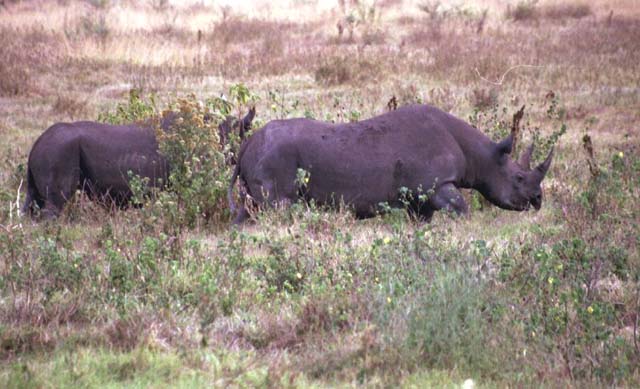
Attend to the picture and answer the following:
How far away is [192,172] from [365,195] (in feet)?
5.36

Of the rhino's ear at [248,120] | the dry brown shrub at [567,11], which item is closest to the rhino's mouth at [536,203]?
the rhino's ear at [248,120]

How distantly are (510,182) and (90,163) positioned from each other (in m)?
4.25

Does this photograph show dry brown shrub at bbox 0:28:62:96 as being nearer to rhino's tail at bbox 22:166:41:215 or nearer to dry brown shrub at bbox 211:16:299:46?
dry brown shrub at bbox 211:16:299:46

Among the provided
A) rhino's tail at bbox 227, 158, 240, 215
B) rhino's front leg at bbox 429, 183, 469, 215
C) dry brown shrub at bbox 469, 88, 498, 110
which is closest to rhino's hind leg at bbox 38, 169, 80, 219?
rhino's tail at bbox 227, 158, 240, 215

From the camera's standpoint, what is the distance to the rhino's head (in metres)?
10.1

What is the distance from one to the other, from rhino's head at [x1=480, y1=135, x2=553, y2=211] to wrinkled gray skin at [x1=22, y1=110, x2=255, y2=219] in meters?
3.28

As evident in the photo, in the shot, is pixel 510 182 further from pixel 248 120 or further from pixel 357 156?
pixel 248 120

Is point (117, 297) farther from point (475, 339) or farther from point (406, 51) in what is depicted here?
point (406, 51)

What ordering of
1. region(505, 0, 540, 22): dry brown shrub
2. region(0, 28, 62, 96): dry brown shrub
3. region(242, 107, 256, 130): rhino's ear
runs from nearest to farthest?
region(242, 107, 256, 130): rhino's ear < region(0, 28, 62, 96): dry brown shrub < region(505, 0, 540, 22): dry brown shrub

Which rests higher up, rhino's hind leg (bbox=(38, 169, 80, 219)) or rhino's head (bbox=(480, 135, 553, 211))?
rhino's head (bbox=(480, 135, 553, 211))

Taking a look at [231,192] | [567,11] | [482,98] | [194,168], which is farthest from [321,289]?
[567,11]

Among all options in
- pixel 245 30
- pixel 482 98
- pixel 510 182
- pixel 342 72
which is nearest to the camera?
pixel 510 182

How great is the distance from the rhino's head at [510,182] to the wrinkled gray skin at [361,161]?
0.90 feet

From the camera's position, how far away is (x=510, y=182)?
10.2 meters
